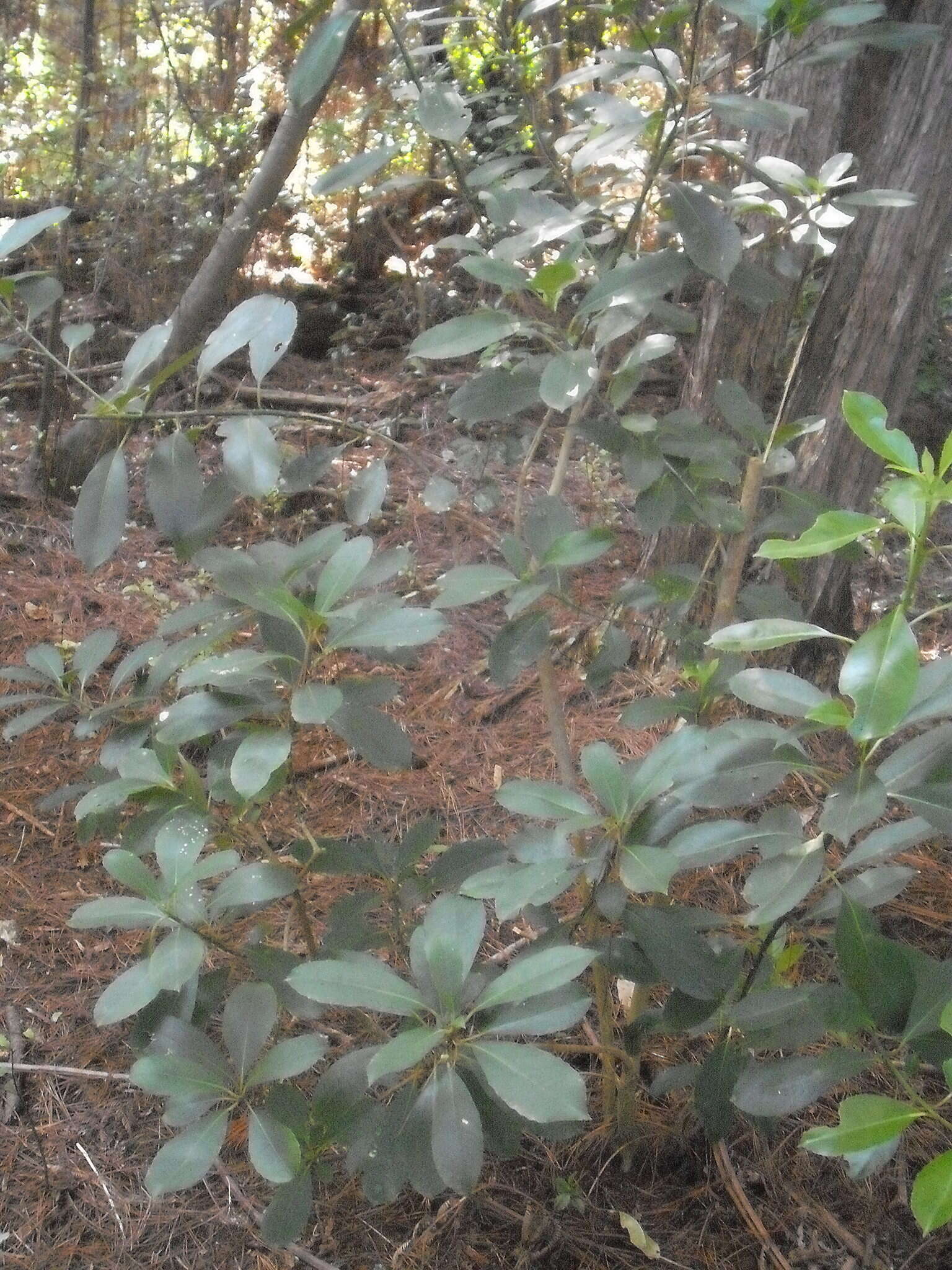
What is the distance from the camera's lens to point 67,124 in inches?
143

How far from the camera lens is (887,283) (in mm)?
1976

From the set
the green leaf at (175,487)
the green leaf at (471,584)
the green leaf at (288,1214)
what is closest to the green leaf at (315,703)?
the green leaf at (471,584)

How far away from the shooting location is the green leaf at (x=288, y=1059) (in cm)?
104

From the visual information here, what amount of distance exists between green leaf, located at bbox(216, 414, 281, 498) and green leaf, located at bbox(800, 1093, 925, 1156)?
33.1 inches

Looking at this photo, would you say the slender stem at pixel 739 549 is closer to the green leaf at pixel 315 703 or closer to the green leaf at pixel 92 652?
the green leaf at pixel 315 703

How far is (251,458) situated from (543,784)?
1.65 ft

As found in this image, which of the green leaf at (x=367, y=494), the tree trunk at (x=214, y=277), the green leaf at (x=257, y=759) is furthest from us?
the tree trunk at (x=214, y=277)

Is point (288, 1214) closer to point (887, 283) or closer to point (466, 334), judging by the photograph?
point (466, 334)

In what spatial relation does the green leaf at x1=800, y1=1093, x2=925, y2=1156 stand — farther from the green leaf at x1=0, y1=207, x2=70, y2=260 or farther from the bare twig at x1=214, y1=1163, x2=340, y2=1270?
the green leaf at x1=0, y1=207, x2=70, y2=260

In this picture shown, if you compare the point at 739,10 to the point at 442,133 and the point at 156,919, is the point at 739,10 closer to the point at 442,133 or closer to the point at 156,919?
the point at 442,133

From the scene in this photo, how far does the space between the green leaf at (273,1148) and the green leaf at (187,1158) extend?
0.11 feet

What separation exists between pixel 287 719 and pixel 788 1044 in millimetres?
668

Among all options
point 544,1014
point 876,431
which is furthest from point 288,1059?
point 876,431

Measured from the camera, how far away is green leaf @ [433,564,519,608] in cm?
117
